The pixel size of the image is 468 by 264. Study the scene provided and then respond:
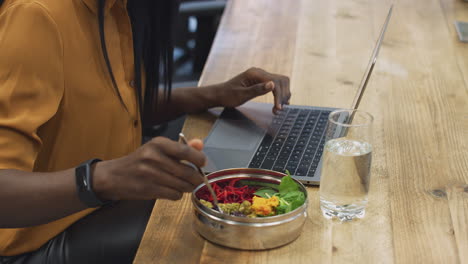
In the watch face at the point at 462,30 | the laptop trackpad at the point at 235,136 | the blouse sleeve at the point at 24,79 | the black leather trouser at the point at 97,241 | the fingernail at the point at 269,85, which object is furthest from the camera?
the watch face at the point at 462,30

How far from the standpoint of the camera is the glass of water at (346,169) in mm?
1004

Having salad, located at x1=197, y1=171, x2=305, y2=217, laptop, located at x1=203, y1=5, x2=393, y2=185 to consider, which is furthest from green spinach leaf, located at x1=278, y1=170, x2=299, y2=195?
laptop, located at x1=203, y1=5, x2=393, y2=185

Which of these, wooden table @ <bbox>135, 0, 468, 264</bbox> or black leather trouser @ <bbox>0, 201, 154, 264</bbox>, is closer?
wooden table @ <bbox>135, 0, 468, 264</bbox>

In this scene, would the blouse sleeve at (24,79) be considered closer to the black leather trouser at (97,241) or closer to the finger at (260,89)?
the black leather trouser at (97,241)

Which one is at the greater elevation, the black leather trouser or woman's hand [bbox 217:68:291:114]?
woman's hand [bbox 217:68:291:114]

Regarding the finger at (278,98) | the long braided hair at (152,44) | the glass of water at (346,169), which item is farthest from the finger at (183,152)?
the finger at (278,98)

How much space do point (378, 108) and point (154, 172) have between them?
0.74m

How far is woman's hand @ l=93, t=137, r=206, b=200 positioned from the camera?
898 mm

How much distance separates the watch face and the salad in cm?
117

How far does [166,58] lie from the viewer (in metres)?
1.42

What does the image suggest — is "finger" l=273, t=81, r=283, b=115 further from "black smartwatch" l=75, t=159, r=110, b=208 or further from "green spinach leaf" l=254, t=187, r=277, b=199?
"black smartwatch" l=75, t=159, r=110, b=208

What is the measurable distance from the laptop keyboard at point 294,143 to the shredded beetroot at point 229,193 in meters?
0.15

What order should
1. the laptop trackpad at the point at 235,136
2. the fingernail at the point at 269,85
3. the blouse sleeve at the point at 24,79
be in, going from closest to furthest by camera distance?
the blouse sleeve at the point at 24,79 < the laptop trackpad at the point at 235,136 < the fingernail at the point at 269,85

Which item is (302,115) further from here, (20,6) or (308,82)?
(20,6)
